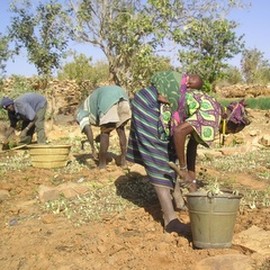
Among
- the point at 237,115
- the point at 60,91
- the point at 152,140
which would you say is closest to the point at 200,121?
the point at 237,115

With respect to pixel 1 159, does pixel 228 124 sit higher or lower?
higher

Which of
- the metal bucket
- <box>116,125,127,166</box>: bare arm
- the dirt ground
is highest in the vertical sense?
<box>116,125,127,166</box>: bare arm

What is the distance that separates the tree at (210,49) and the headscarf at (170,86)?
1131 centimetres

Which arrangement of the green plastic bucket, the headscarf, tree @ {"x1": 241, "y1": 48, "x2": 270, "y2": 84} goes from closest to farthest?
1. the green plastic bucket
2. the headscarf
3. tree @ {"x1": 241, "y1": 48, "x2": 270, "y2": 84}

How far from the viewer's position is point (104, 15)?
51.3ft

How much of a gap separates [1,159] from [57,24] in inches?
326

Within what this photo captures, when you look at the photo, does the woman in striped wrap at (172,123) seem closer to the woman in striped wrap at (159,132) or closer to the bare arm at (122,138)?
the woman in striped wrap at (159,132)

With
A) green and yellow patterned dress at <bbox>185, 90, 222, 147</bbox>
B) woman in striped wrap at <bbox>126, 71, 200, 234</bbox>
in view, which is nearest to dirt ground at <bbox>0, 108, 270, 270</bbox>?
woman in striped wrap at <bbox>126, 71, 200, 234</bbox>

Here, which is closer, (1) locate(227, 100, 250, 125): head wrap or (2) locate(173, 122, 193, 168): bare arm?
(2) locate(173, 122, 193, 168): bare arm

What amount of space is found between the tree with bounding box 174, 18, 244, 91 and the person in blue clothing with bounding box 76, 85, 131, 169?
28.7ft

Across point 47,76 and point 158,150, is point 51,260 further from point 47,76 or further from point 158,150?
point 47,76

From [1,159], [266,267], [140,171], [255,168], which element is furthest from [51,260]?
[1,159]

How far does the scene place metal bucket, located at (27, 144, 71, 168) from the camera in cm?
745

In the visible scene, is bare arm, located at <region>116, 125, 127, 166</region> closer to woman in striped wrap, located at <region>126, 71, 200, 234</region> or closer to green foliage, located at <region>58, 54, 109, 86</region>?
woman in striped wrap, located at <region>126, 71, 200, 234</region>
